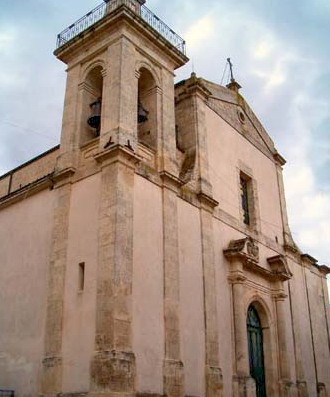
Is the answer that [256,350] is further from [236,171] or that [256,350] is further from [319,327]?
[236,171]

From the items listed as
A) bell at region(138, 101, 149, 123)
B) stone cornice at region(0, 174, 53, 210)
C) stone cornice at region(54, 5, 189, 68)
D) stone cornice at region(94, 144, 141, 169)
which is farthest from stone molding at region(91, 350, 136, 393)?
stone cornice at region(54, 5, 189, 68)

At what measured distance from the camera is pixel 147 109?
46.8 feet

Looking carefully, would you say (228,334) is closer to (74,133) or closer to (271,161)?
(74,133)

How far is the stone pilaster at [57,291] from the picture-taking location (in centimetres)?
1086

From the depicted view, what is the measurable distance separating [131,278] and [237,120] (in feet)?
29.2

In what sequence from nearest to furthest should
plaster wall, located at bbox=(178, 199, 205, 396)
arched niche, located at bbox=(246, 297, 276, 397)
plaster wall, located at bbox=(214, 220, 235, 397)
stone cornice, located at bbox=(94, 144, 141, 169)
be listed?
stone cornice, located at bbox=(94, 144, 141, 169) < plaster wall, located at bbox=(178, 199, 205, 396) < plaster wall, located at bbox=(214, 220, 235, 397) < arched niche, located at bbox=(246, 297, 276, 397)

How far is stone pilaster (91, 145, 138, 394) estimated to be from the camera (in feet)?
32.1

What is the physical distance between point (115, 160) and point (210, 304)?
438cm

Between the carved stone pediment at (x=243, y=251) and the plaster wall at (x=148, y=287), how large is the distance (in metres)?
2.99

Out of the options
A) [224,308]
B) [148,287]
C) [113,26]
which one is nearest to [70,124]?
[113,26]

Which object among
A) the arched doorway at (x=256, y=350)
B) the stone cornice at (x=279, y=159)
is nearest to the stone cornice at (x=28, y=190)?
the arched doorway at (x=256, y=350)

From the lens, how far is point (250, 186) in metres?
17.6

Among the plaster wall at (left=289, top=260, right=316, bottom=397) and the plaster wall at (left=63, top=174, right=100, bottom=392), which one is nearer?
the plaster wall at (left=63, top=174, right=100, bottom=392)

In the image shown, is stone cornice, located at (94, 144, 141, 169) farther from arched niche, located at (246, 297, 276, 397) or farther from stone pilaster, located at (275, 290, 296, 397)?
stone pilaster, located at (275, 290, 296, 397)
